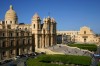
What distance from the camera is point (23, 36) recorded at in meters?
74.1

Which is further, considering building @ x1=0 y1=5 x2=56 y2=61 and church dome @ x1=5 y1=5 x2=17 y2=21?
church dome @ x1=5 y1=5 x2=17 y2=21

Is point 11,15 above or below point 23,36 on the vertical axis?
above

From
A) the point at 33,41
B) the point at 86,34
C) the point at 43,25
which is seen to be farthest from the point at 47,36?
the point at 86,34

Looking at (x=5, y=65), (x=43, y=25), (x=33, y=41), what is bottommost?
(x=5, y=65)

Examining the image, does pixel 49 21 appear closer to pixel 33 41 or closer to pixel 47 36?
pixel 47 36

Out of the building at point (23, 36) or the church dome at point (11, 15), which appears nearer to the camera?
the building at point (23, 36)

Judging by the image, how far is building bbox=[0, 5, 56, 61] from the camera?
63.4 m

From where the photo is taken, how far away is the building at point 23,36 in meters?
63.4

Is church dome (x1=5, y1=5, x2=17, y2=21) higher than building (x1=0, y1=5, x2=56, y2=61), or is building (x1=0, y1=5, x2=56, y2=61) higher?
church dome (x1=5, y1=5, x2=17, y2=21)

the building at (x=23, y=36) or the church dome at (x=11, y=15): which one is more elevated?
the church dome at (x=11, y=15)

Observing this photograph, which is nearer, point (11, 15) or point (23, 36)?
point (23, 36)

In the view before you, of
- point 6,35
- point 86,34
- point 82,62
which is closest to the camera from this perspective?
point 82,62

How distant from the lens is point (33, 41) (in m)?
82.9

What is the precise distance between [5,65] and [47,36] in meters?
40.0
